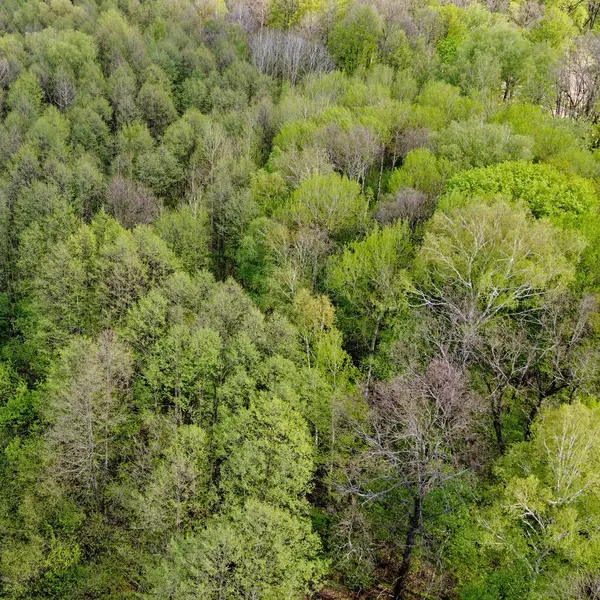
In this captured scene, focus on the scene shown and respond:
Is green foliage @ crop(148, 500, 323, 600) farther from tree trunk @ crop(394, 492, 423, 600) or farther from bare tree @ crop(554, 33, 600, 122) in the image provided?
bare tree @ crop(554, 33, 600, 122)

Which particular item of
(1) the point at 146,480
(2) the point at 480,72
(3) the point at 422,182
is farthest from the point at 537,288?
(2) the point at 480,72

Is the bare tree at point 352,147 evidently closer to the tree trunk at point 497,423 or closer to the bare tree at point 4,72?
the tree trunk at point 497,423

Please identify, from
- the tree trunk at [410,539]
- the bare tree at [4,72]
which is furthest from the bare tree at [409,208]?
the bare tree at [4,72]

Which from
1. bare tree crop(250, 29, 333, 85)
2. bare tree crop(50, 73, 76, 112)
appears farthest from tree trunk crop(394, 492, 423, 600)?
bare tree crop(50, 73, 76, 112)

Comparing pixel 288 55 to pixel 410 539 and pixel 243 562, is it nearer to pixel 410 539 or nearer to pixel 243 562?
pixel 410 539

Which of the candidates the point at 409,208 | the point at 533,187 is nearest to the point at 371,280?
the point at 409,208

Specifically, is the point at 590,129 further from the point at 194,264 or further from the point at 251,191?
the point at 194,264
